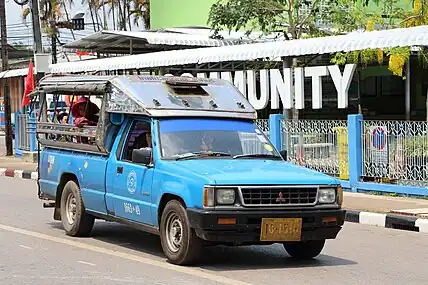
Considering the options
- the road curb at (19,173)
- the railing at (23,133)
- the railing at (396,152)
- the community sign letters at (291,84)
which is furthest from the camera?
the railing at (23,133)

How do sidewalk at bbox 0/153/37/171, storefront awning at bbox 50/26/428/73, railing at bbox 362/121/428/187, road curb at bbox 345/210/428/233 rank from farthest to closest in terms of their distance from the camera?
sidewalk at bbox 0/153/37/171 < storefront awning at bbox 50/26/428/73 < railing at bbox 362/121/428/187 < road curb at bbox 345/210/428/233

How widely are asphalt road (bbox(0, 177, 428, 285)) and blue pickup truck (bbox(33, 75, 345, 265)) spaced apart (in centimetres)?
33

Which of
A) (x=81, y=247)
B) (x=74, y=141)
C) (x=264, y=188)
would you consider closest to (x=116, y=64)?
(x=74, y=141)

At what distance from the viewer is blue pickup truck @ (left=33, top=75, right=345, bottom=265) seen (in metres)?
8.95

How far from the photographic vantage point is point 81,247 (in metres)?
10.8

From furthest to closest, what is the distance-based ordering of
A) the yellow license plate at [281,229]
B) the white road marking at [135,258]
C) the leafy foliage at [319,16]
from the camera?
the leafy foliage at [319,16] → the yellow license plate at [281,229] → the white road marking at [135,258]

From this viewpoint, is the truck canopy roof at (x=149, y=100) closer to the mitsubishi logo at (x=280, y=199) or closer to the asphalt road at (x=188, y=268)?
the asphalt road at (x=188, y=268)

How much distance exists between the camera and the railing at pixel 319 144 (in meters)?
17.3

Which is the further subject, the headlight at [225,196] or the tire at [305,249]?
the tire at [305,249]

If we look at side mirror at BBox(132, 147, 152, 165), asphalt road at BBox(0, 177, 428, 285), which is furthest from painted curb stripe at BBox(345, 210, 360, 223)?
side mirror at BBox(132, 147, 152, 165)

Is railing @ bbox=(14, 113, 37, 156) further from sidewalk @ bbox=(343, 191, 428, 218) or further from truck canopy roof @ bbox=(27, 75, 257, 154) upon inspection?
truck canopy roof @ bbox=(27, 75, 257, 154)

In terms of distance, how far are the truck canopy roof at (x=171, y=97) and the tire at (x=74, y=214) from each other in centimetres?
138

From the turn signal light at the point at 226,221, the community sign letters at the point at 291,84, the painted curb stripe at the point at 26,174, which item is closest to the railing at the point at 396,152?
the community sign letters at the point at 291,84

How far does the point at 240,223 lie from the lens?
29.1 feet
